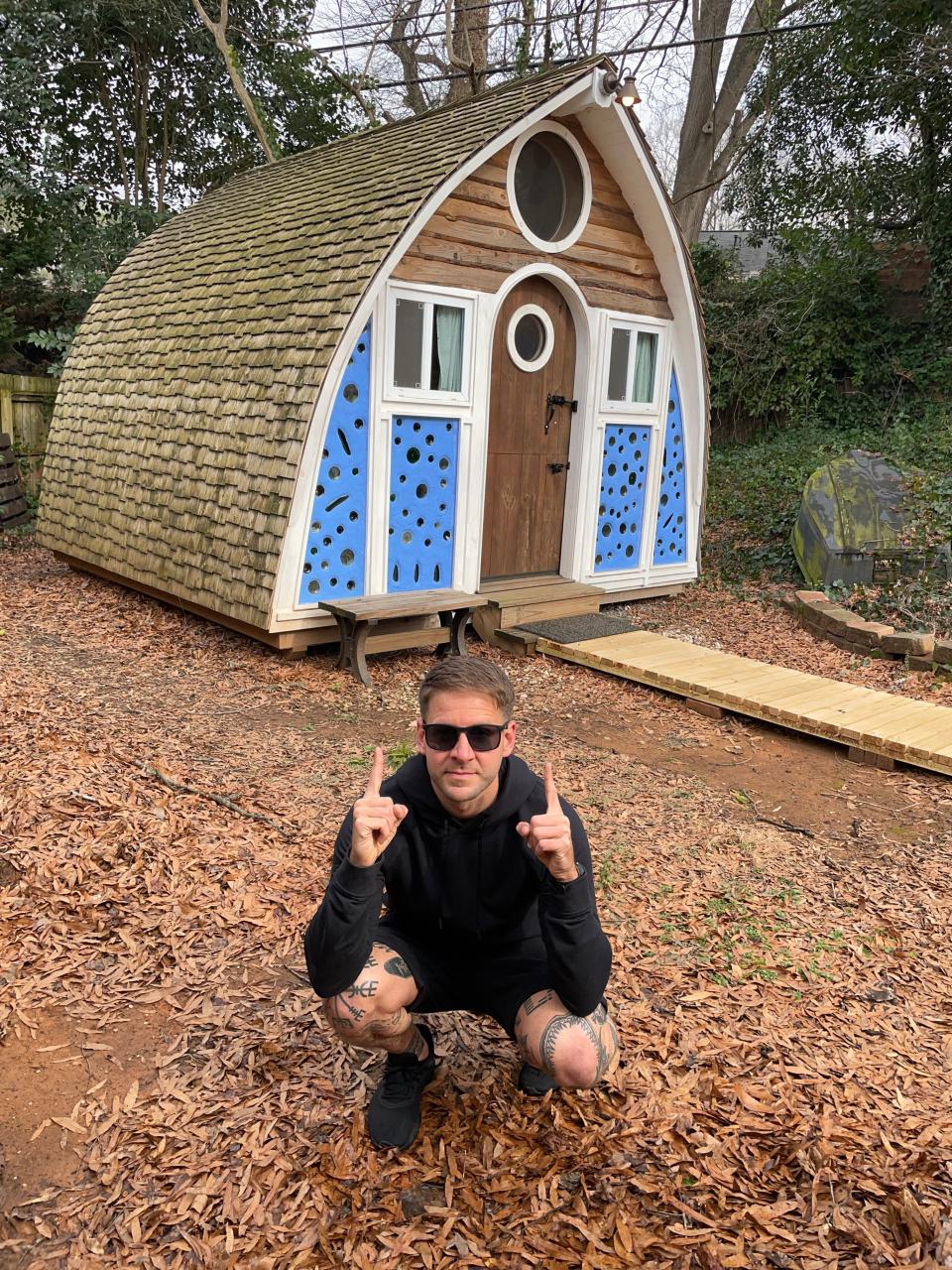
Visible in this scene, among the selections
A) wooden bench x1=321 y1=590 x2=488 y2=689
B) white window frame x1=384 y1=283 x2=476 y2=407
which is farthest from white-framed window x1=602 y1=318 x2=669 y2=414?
wooden bench x1=321 y1=590 x2=488 y2=689

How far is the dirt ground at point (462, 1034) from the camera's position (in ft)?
7.09

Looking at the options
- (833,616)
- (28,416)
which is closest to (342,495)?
(833,616)

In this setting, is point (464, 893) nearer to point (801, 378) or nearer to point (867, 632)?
point (867, 632)

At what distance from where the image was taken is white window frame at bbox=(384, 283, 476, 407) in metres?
6.81

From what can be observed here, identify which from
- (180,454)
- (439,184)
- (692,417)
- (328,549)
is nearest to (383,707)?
(328,549)

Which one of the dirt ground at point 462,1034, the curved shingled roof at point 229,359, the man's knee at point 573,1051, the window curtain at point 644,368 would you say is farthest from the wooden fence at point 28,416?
the man's knee at point 573,1051

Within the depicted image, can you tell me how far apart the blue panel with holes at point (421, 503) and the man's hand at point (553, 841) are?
5.28 metres

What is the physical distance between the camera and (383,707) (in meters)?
6.18

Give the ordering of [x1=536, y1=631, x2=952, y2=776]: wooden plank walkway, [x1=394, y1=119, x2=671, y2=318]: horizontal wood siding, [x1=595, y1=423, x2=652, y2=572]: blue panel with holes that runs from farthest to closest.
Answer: [x1=595, y1=423, x2=652, y2=572]: blue panel with holes → [x1=394, y1=119, x2=671, y2=318]: horizontal wood siding → [x1=536, y1=631, x2=952, y2=776]: wooden plank walkway

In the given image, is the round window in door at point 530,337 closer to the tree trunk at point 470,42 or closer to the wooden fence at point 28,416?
the wooden fence at point 28,416

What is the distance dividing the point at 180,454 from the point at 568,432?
10.9ft

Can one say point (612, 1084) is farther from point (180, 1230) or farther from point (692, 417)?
point (692, 417)

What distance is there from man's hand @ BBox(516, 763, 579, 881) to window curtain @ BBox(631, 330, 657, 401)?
7.22m

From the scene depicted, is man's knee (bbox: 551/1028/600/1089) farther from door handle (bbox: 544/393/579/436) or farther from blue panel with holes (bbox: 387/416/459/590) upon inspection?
door handle (bbox: 544/393/579/436)
